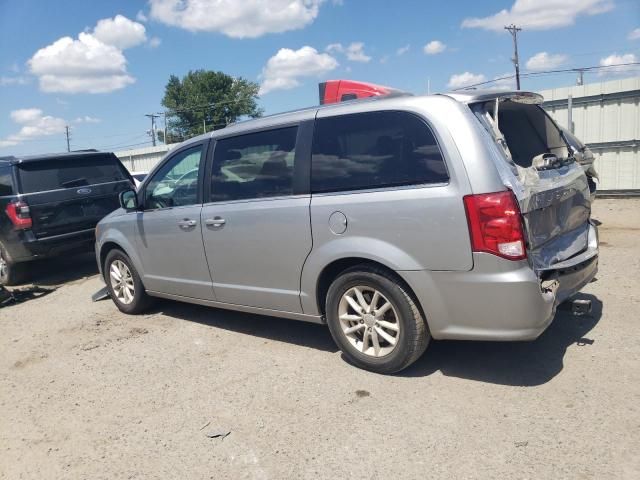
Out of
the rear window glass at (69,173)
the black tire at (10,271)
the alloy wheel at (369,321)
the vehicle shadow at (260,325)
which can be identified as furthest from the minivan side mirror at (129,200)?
the black tire at (10,271)

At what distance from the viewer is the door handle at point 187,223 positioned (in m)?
4.85

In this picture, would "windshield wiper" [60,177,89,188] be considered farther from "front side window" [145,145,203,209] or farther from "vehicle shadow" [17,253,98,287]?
"front side window" [145,145,203,209]

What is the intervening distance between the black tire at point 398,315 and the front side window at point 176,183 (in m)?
1.78

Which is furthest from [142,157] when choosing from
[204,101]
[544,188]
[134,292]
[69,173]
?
[204,101]

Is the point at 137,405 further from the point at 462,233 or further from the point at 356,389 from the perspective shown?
the point at 462,233

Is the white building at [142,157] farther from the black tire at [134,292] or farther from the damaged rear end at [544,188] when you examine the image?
the damaged rear end at [544,188]

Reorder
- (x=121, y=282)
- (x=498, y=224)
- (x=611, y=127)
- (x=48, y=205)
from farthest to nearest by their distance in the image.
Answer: (x=611, y=127), (x=48, y=205), (x=121, y=282), (x=498, y=224)

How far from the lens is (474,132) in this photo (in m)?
3.35

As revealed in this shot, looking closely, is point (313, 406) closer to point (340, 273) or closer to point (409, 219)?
point (340, 273)

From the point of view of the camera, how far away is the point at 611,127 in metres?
11.7

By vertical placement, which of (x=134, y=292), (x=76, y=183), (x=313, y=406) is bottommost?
(x=313, y=406)

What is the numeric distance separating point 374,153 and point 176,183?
2.28 metres

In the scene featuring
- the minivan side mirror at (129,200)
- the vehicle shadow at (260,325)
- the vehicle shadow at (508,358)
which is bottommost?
the vehicle shadow at (508,358)

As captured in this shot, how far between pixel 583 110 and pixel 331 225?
34.7ft
